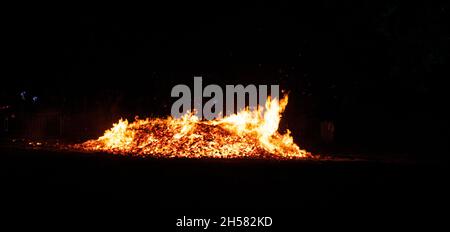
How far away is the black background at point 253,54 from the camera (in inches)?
612

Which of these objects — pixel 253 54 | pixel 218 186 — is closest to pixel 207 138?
pixel 253 54

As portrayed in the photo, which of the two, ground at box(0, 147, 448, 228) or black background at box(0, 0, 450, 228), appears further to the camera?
black background at box(0, 0, 450, 228)

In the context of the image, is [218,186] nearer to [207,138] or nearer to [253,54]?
[207,138]

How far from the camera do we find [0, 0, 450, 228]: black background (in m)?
15.5

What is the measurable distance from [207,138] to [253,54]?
11.5 feet

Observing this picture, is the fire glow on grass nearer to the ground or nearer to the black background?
the black background

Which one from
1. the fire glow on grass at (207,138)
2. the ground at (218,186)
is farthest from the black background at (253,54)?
the ground at (218,186)

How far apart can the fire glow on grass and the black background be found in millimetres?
1749

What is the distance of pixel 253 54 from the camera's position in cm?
1585

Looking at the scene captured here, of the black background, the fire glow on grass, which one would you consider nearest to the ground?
the fire glow on grass

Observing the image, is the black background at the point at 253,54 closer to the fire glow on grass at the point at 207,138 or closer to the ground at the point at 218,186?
the fire glow on grass at the point at 207,138

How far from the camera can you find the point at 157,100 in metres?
17.5

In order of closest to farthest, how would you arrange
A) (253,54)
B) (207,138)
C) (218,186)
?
(218,186), (207,138), (253,54)

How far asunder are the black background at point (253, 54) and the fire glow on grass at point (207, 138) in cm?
175
